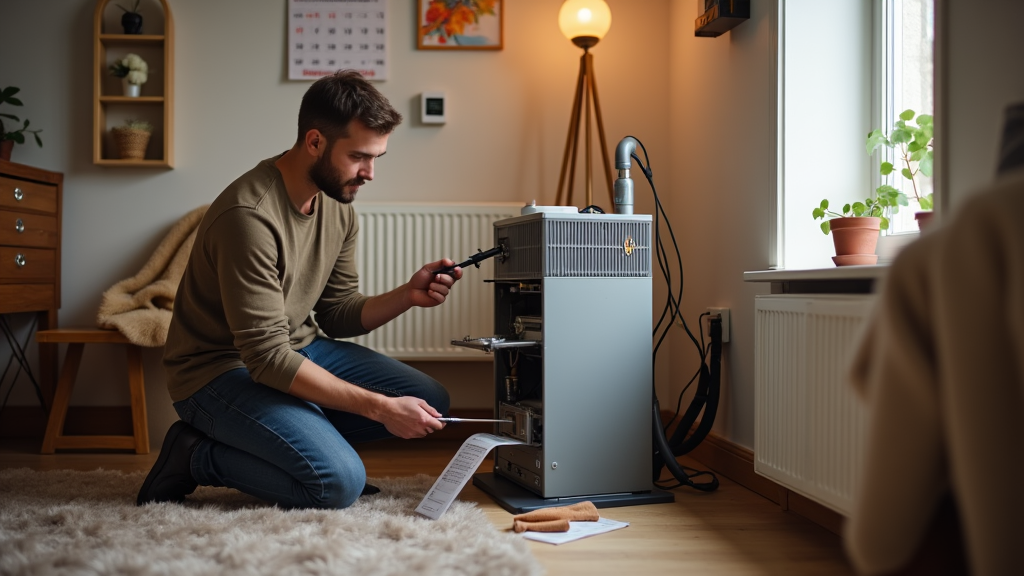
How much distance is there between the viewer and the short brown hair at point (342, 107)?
1999 mm

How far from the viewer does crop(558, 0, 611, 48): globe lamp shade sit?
2.88 meters

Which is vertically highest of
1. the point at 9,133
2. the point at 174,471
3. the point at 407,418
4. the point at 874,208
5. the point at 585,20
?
the point at 585,20

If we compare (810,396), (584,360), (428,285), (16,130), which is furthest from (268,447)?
(16,130)

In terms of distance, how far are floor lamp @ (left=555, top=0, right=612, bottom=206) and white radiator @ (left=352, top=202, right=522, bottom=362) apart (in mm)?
374

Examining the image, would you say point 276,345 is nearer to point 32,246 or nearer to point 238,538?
point 238,538

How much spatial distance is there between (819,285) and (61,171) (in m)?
2.67

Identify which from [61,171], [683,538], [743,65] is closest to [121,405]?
[61,171]

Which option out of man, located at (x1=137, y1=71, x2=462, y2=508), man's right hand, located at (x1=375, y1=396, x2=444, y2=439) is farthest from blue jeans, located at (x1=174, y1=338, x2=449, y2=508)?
man's right hand, located at (x1=375, y1=396, x2=444, y2=439)

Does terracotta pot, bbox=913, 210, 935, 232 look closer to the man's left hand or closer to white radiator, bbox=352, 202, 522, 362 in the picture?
the man's left hand

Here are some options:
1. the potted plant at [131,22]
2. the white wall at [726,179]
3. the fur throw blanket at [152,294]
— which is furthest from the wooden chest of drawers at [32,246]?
the white wall at [726,179]

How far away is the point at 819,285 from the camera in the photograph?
1840mm

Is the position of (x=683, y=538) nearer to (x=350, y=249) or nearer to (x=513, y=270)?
(x=513, y=270)

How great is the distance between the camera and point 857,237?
188cm

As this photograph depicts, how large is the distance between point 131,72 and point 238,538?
1988 millimetres
